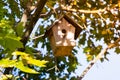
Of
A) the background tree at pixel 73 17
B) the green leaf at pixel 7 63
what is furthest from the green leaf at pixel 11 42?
the background tree at pixel 73 17

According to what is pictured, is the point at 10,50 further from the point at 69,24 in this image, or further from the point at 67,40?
the point at 69,24

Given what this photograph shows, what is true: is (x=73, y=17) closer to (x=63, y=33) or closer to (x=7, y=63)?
(x=63, y=33)

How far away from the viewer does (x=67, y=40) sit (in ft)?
14.8

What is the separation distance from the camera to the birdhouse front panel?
4422 millimetres

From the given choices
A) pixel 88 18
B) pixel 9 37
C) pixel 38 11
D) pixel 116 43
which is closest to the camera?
pixel 9 37

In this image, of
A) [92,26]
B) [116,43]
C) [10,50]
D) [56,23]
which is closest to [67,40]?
[56,23]

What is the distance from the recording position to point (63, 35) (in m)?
4.51

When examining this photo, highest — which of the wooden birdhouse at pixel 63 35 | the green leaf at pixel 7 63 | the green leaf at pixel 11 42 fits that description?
the wooden birdhouse at pixel 63 35

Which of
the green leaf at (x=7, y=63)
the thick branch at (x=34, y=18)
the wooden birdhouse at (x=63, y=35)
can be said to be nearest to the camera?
the green leaf at (x=7, y=63)

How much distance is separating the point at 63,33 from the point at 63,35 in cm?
7

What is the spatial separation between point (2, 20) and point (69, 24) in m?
2.93

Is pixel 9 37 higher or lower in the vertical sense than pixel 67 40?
lower

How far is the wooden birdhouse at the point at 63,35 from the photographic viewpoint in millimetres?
4344

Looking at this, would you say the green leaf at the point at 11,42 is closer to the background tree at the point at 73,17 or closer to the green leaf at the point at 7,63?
the green leaf at the point at 7,63
